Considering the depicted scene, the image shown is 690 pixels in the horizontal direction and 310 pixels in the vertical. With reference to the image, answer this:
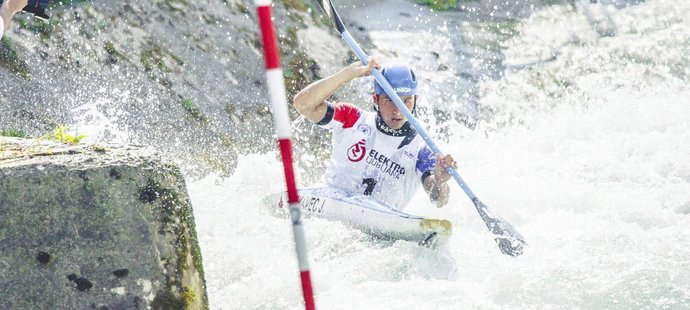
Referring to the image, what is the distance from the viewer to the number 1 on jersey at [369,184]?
6.75 metres

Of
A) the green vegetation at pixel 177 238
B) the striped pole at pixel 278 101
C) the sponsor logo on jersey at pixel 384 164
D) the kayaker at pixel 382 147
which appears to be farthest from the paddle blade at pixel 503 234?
the striped pole at pixel 278 101

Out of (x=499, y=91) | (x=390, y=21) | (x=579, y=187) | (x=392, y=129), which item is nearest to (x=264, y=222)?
(x=392, y=129)

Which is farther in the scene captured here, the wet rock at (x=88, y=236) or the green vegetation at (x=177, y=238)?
the green vegetation at (x=177, y=238)

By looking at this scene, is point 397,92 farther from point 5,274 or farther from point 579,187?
point 5,274

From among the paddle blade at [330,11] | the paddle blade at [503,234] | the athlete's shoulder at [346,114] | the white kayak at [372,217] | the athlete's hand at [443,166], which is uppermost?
the paddle blade at [330,11]

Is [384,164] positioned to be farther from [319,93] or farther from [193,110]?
[193,110]

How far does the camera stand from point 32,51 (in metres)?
9.75

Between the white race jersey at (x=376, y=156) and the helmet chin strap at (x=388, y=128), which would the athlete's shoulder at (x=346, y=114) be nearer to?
the white race jersey at (x=376, y=156)

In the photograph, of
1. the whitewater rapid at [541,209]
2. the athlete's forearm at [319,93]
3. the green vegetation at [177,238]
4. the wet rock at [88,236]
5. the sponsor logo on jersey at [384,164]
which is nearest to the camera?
the wet rock at [88,236]

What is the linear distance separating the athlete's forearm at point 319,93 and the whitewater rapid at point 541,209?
87 cm

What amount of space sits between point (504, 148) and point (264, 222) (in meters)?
3.98

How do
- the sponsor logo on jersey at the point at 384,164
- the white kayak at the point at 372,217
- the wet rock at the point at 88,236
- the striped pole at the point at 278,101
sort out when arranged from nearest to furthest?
the striped pole at the point at 278,101, the wet rock at the point at 88,236, the white kayak at the point at 372,217, the sponsor logo on jersey at the point at 384,164

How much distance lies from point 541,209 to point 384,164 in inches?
74.0

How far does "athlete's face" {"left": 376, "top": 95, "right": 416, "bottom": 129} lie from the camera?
6.56 metres
